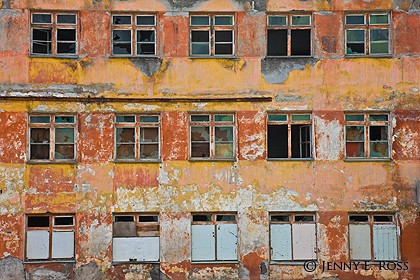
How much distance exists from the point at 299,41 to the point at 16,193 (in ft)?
27.7

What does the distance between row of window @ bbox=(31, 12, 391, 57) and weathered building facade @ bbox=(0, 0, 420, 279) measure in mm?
53

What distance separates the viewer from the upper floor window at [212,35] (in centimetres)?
1786

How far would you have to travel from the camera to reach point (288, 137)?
17.8m

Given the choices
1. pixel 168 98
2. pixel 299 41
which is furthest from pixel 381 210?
pixel 168 98

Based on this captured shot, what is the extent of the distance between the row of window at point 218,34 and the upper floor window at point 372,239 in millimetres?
4516

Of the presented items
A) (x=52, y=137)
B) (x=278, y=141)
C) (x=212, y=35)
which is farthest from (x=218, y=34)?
(x=52, y=137)

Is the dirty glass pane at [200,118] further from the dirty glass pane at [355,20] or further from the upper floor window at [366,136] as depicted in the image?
the dirty glass pane at [355,20]

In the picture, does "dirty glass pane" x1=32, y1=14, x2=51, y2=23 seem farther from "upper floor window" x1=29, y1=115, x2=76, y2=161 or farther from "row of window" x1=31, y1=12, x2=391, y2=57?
"upper floor window" x1=29, y1=115, x2=76, y2=161

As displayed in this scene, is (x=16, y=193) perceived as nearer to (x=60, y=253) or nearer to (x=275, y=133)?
(x=60, y=253)

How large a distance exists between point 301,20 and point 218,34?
227 centimetres

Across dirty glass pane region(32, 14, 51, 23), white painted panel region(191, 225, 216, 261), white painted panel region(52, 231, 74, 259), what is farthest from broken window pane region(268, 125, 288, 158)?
dirty glass pane region(32, 14, 51, 23)

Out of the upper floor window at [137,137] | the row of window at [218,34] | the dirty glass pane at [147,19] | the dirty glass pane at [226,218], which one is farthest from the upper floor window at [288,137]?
the dirty glass pane at [147,19]

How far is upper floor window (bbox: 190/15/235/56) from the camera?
58.6 feet

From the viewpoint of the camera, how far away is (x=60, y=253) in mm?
17203
